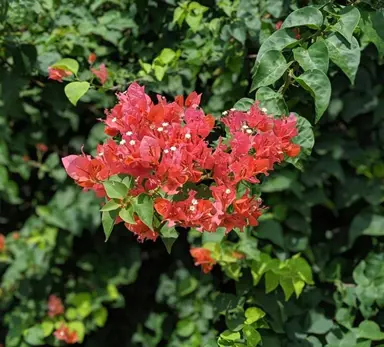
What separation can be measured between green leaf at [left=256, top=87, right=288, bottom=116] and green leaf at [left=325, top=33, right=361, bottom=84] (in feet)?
0.43

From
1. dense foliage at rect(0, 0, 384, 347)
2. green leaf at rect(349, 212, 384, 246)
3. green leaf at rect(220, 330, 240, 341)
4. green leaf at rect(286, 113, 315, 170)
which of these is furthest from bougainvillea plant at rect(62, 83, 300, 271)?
green leaf at rect(349, 212, 384, 246)

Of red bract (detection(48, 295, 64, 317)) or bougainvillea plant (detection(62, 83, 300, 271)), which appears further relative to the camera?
red bract (detection(48, 295, 64, 317))

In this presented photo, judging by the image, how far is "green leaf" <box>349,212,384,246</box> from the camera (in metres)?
2.25

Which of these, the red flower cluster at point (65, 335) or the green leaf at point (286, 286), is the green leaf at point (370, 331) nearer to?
the green leaf at point (286, 286)

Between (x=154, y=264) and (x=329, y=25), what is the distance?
1.38 metres

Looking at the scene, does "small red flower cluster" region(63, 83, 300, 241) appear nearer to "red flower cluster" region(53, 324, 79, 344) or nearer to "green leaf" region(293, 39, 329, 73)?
"green leaf" region(293, 39, 329, 73)

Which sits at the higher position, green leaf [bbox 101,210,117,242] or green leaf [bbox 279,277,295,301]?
green leaf [bbox 101,210,117,242]

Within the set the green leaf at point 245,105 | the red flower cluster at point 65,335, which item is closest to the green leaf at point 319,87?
the green leaf at point 245,105

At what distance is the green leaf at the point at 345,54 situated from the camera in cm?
133

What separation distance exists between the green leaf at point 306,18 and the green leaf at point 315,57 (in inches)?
1.6

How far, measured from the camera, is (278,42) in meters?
1.36

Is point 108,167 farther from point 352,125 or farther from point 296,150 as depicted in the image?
point 352,125

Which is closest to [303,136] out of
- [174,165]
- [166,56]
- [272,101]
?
[272,101]

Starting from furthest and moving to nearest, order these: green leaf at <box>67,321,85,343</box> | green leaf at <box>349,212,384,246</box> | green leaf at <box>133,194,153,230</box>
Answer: green leaf at <box>67,321,85,343</box> < green leaf at <box>349,212,384,246</box> < green leaf at <box>133,194,153,230</box>
